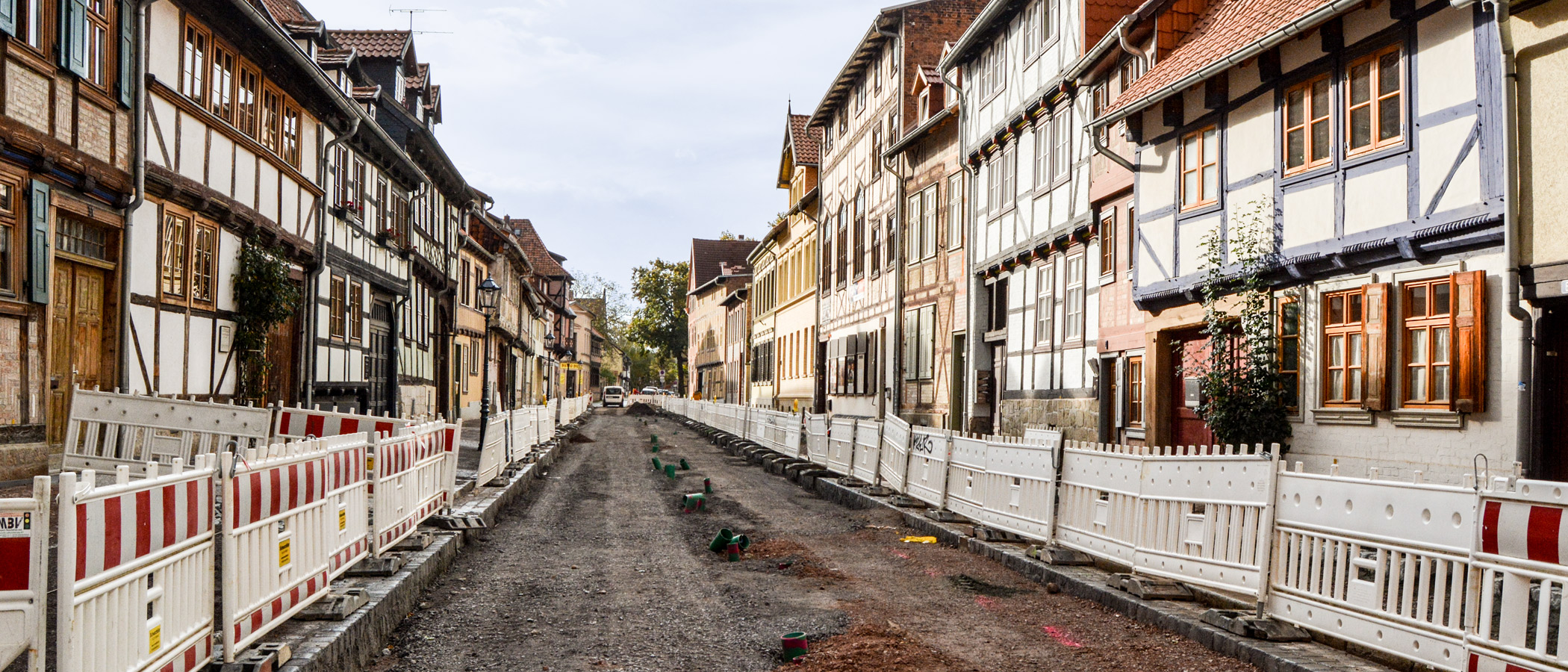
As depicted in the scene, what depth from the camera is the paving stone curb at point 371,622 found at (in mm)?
5293

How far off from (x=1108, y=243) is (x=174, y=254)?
12538 mm

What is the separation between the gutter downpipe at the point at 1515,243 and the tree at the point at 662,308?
78.2 meters

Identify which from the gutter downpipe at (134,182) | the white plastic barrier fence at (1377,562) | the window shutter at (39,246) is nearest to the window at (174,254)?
the gutter downpipe at (134,182)

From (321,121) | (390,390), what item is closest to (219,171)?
(321,121)

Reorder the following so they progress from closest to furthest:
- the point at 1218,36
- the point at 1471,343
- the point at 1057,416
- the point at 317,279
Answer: the point at 1471,343 → the point at 1218,36 → the point at 1057,416 → the point at 317,279

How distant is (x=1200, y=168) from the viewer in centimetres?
1416

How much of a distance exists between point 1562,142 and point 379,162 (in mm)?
21542

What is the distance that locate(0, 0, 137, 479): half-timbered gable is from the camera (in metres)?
10.6

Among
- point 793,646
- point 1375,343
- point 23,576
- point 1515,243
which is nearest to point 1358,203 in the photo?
point 1375,343

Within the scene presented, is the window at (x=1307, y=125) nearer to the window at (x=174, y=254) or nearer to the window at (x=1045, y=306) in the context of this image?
the window at (x=1045, y=306)

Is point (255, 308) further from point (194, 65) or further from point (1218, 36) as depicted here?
point (1218, 36)

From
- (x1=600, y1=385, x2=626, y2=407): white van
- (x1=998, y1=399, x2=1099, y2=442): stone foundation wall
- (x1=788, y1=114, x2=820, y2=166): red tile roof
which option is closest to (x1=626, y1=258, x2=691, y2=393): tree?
(x1=600, y1=385, x2=626, y2=407): white van

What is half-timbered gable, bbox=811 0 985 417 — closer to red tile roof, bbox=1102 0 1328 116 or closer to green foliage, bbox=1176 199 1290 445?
red tile roof, bbox=1102 0 1328 116

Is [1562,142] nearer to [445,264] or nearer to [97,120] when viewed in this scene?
[97,120]
